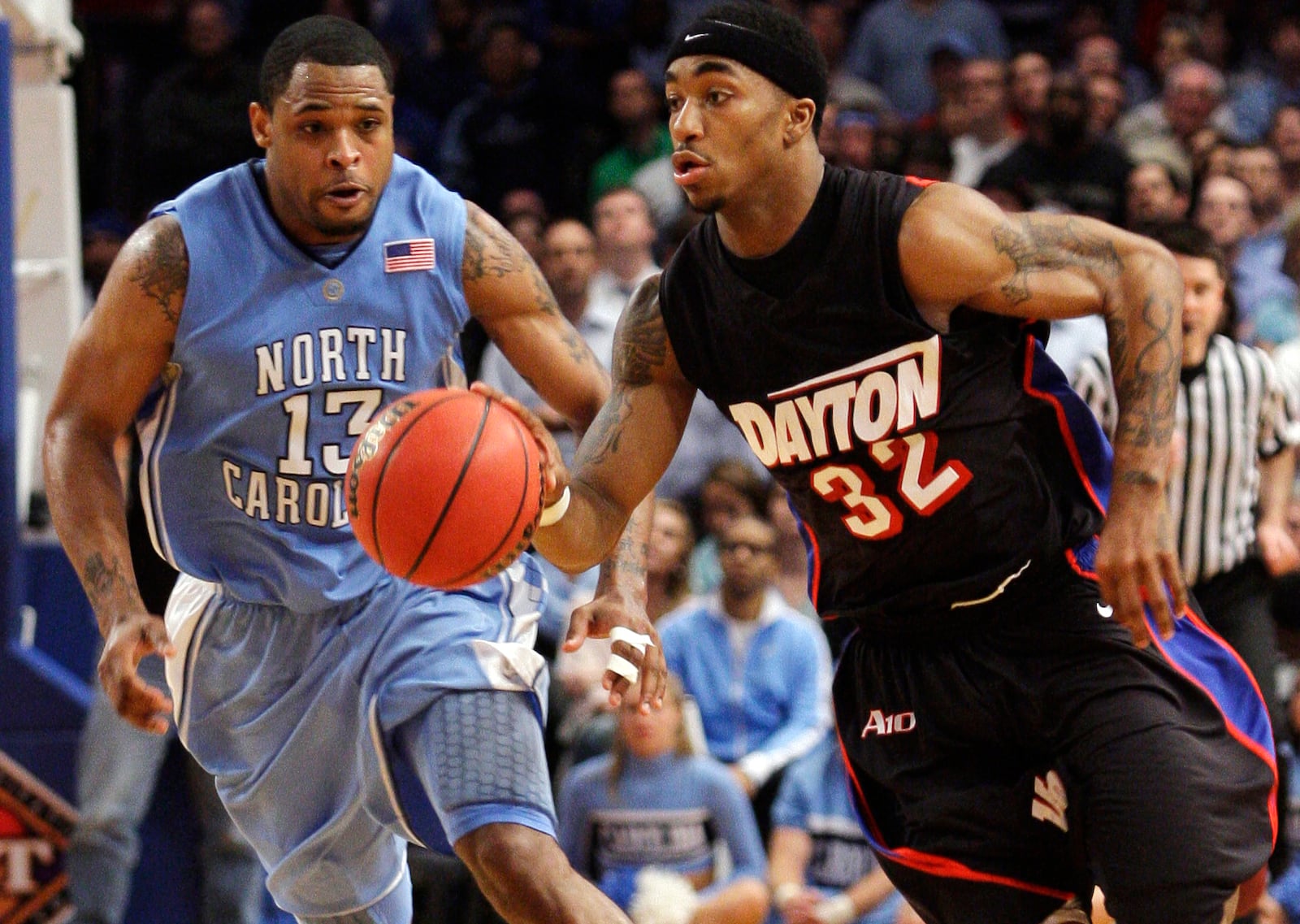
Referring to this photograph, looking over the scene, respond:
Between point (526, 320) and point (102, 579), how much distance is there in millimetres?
1026

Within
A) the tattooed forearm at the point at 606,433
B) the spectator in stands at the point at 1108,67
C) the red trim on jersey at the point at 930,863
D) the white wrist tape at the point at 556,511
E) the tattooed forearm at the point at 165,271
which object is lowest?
the red trim on jersey at the point at 930,863

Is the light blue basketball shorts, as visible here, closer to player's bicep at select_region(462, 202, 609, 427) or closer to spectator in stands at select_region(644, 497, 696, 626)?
player's bicep at select_region(462, 202, 609, 427)

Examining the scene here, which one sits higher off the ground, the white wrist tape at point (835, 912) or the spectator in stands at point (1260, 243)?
the spectator in stands at point (1260, 243)

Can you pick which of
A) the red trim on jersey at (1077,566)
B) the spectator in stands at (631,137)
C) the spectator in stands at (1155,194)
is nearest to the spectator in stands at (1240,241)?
A: the spectator in stands at (1155,194)

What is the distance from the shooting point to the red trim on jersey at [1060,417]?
11.9 ft

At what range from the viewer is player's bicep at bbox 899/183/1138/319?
3459 millimetres

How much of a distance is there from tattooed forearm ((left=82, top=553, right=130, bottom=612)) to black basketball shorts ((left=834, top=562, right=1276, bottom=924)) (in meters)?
1.50

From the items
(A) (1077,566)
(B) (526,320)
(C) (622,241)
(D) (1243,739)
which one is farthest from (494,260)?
(C) (622,241)

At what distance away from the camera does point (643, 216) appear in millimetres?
8297

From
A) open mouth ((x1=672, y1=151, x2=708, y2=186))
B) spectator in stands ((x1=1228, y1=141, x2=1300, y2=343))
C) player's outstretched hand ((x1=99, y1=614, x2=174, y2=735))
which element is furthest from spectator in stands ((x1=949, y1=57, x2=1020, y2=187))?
player's outstretched hand ((x1=99, y1=614, x2=174, y2=735))

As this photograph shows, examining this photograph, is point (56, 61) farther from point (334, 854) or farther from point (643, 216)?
point (334, 854)

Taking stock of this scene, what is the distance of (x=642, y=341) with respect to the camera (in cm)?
380

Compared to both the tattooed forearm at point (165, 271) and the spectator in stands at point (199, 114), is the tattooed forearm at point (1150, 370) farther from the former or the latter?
the spectator in stands at point (199, 114)

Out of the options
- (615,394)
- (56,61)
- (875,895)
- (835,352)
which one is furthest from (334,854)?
(56,61)
